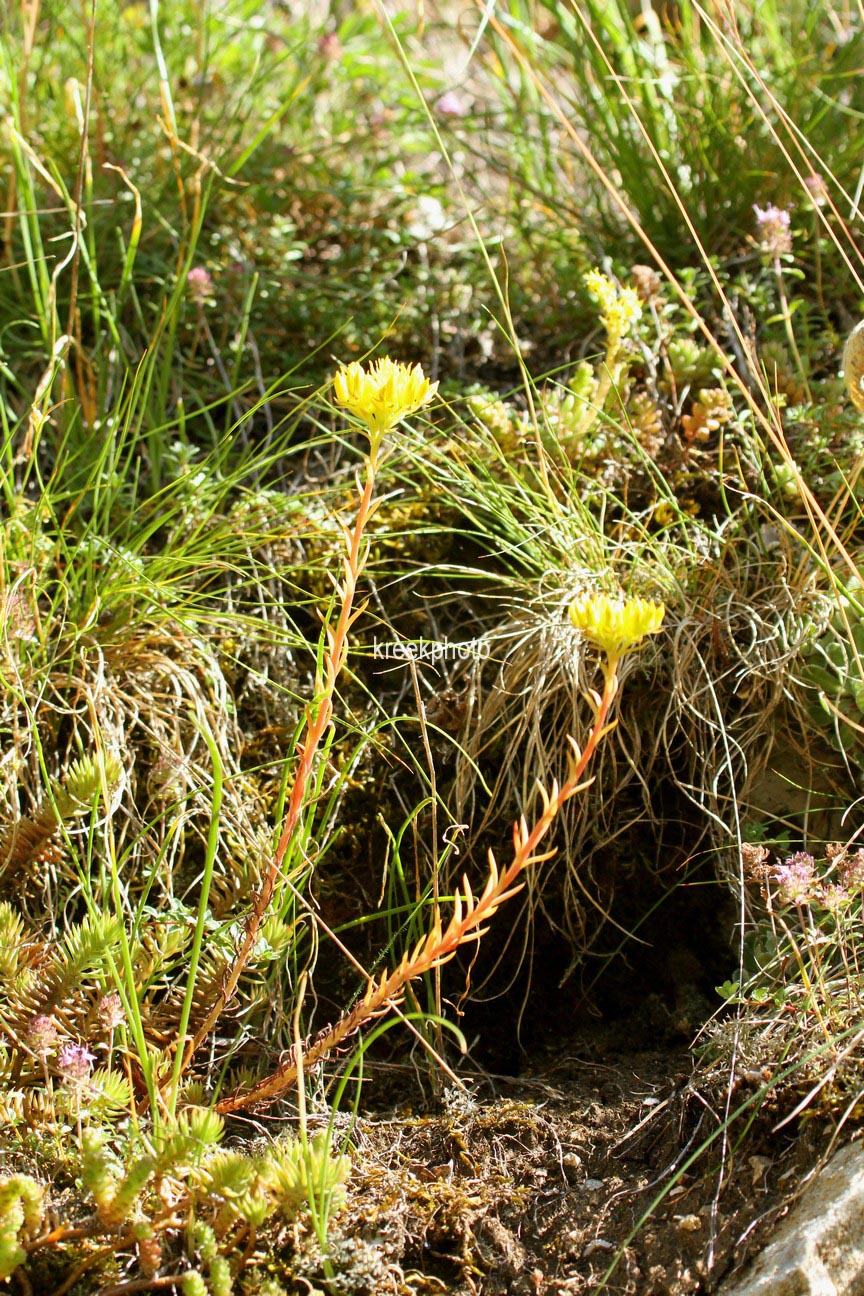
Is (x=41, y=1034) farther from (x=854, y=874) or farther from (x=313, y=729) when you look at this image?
(x=854, y=874)

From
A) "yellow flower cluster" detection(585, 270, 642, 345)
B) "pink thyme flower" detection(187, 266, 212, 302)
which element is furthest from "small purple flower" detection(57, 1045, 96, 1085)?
"pink thyme flower" detection(187, 266, 212, 302)

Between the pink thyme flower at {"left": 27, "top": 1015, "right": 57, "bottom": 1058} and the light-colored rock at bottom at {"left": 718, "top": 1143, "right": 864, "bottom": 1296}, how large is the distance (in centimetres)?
75

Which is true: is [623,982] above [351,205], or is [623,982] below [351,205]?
below

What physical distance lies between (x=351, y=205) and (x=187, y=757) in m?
1.54

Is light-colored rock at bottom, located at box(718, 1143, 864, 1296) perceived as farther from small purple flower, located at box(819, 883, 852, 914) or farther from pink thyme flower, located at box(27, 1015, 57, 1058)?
pink thyme flower, located at box(27, 1015, 57, 1058)

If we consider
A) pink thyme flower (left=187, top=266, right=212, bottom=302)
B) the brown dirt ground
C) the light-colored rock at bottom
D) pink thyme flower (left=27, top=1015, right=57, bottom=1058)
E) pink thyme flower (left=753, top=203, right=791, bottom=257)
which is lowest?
the brown dirt ground

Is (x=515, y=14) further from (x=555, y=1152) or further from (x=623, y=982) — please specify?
(x=555, y=1152)

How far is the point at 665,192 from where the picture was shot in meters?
2.32

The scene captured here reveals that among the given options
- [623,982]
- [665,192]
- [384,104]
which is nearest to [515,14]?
[384,104]

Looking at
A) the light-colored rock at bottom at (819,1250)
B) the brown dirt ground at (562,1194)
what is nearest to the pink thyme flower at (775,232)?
the brown dirt ground at (562,1194)

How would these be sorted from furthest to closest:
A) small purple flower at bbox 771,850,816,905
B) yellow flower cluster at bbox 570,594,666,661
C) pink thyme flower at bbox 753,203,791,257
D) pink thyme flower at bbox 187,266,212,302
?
pink thyme flower at bbox 187,266,212,302
pink thyme flower at bbox 753,203,791,257
small purple flower at bbox 771,850,816,905
yellow flower cluster at bbox 570,594,666,661

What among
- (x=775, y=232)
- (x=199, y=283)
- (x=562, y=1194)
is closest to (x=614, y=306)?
(x=775, y=232)

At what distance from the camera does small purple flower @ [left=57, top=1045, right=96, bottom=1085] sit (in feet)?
3.82

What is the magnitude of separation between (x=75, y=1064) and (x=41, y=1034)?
71 mm
